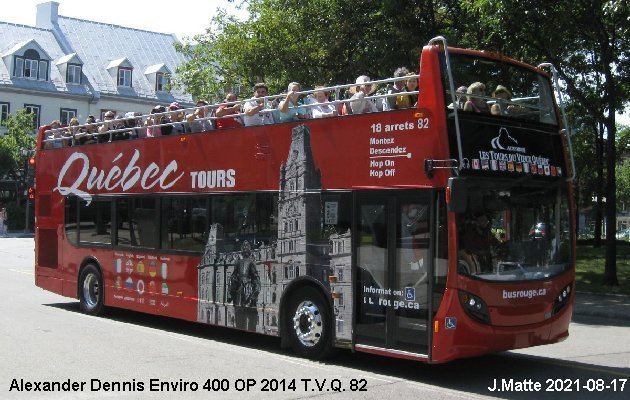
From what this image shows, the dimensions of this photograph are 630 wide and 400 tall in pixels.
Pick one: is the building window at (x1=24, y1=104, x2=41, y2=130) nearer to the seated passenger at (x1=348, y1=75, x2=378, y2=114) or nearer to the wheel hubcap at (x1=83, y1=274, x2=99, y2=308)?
the wheel hubcap at (x1=83, y1=274, x2=99, y2=308)

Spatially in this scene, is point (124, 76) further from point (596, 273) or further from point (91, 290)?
point (91, 290)

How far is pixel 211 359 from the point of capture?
9.70 metres

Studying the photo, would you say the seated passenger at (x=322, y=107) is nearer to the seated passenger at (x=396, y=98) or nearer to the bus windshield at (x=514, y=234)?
the seated passenger at (x=396, y=98)

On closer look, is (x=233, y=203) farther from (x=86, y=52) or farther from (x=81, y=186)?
(x=86, y=52)

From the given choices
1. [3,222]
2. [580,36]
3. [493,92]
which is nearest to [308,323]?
[493,92]

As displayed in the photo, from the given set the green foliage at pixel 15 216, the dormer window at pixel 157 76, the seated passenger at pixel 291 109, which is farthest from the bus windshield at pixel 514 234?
the dormer window at pixel 157 76

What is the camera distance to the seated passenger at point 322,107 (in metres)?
9.79

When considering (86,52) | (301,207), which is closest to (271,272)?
(301,207)

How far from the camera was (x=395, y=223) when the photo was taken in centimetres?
873

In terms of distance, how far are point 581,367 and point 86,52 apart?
193 feet

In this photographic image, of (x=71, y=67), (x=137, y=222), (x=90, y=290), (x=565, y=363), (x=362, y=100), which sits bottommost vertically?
(x=565, y=363)

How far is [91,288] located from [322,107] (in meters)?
6.93

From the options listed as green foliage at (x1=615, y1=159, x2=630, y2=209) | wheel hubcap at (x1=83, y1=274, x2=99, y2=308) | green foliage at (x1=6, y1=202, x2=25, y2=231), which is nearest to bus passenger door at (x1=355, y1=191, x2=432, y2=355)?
wheel hubcap at (x1=83, y1=274, x2=99, y2=308)

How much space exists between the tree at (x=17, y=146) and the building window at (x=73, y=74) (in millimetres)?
6776
